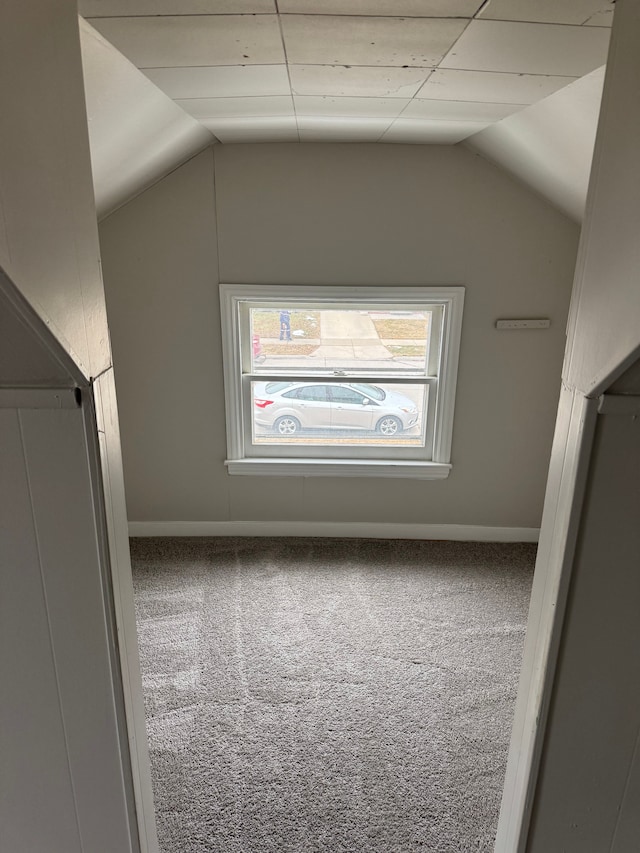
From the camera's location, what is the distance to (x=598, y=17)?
0.90m

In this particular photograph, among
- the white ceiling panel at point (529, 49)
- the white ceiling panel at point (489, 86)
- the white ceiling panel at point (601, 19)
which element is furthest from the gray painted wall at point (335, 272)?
the white ceiling panel at point (601, 19)

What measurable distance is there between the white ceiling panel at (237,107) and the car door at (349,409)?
159 cm

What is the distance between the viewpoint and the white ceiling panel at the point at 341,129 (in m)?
2.11

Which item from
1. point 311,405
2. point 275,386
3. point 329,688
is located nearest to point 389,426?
A: point 311,405

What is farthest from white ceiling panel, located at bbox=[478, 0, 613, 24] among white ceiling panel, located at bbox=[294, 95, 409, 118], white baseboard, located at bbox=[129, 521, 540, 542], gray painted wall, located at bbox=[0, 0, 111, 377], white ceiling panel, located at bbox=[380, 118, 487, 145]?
white baseboard, located at bbox=[129, 521, 540, 542]

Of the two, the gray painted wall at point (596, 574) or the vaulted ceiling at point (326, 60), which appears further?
the vaulted ceiling at point (326, 60)

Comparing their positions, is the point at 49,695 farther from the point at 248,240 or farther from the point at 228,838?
the point at 248,240

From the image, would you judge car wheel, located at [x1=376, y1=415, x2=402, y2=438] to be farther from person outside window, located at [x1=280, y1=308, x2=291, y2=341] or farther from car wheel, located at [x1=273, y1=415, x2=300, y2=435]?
person outside window, located at [x1=280, y1=308, x2=291, y2=341]

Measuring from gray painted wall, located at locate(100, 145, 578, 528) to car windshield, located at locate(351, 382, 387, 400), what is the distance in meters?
0.46

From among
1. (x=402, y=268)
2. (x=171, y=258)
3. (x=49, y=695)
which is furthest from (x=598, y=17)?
(x=171, y=258)

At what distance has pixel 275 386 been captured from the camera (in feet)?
10.8

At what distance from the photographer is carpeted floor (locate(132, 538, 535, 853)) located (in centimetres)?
185

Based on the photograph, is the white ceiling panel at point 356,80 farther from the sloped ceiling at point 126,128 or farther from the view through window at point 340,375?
the view through window at point 340,375

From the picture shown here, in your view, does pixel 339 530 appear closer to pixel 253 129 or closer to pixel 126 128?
pixel 253 129
